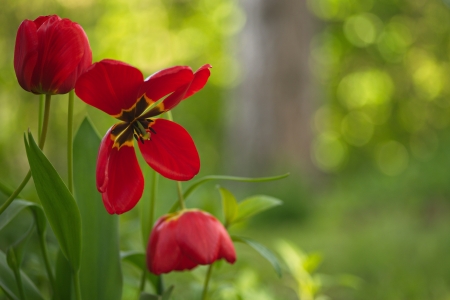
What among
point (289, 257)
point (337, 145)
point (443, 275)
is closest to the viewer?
point (289, 257)

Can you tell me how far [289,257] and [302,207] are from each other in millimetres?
2486

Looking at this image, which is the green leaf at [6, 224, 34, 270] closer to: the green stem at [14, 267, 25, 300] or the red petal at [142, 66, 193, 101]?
the green stem at [14, 267, 25, 300]

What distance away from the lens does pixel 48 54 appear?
0.49 metres

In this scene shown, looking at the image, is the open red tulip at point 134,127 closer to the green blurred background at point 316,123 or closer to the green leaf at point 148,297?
the green leaf at point 148,297

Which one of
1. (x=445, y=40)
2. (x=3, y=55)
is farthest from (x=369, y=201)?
(x=445, y=40)

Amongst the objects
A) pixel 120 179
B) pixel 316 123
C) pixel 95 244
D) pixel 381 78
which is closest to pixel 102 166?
pixel 120 179

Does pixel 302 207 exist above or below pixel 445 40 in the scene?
below

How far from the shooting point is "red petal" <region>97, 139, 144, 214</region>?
477mm

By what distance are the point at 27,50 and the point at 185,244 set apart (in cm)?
24

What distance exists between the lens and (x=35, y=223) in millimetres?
562

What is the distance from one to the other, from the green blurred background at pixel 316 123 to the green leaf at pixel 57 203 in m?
0.29

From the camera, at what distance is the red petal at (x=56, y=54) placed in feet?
1.58

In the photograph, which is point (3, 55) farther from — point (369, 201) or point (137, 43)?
point (137, 43)

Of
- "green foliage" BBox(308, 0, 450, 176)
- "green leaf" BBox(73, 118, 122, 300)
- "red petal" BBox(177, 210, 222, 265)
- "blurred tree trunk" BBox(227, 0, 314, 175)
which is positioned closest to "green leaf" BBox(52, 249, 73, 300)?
"green leaf" BBox(73, 118, 122, 300)
